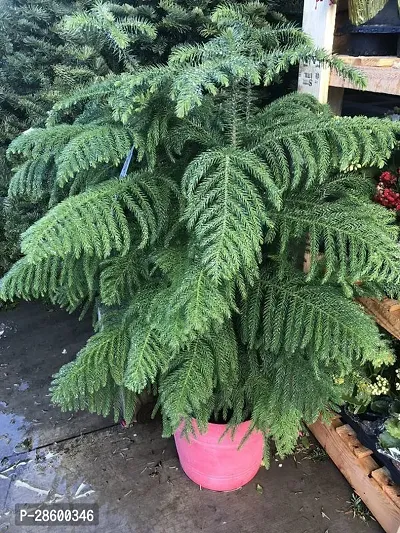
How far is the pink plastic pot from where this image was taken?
54.7 inches

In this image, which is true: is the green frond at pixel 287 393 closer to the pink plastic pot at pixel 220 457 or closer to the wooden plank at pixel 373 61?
the pink plastic pot at pixel 220 457

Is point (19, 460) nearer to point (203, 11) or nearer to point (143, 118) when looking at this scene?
point (143, 118)

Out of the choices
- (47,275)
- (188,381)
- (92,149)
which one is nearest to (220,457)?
(188,381)

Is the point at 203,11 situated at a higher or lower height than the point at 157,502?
higher

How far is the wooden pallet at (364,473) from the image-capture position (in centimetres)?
137

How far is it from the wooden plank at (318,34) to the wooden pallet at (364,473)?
110 cm

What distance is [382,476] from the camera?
55.4 inches

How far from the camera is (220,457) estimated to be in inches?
57.2

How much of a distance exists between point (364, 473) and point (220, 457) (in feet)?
1.56

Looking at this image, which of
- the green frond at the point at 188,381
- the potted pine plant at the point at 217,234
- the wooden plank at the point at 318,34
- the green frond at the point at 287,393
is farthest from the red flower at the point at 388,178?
the green frond at the point at 188,381

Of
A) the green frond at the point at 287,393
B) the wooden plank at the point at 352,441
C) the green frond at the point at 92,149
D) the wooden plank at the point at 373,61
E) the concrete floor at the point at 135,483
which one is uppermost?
the wooden plank at the point at 373,61

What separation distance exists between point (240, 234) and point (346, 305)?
0.33 metres


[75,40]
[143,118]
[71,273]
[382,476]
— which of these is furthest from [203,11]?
[382,476]

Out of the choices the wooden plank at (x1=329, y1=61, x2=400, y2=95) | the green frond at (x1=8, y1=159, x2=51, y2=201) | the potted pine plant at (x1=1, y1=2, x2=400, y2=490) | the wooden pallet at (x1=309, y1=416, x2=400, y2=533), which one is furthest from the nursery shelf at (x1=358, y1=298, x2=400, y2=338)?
the green frond at (x1=8, y1=159, x2=51, y2=201)
